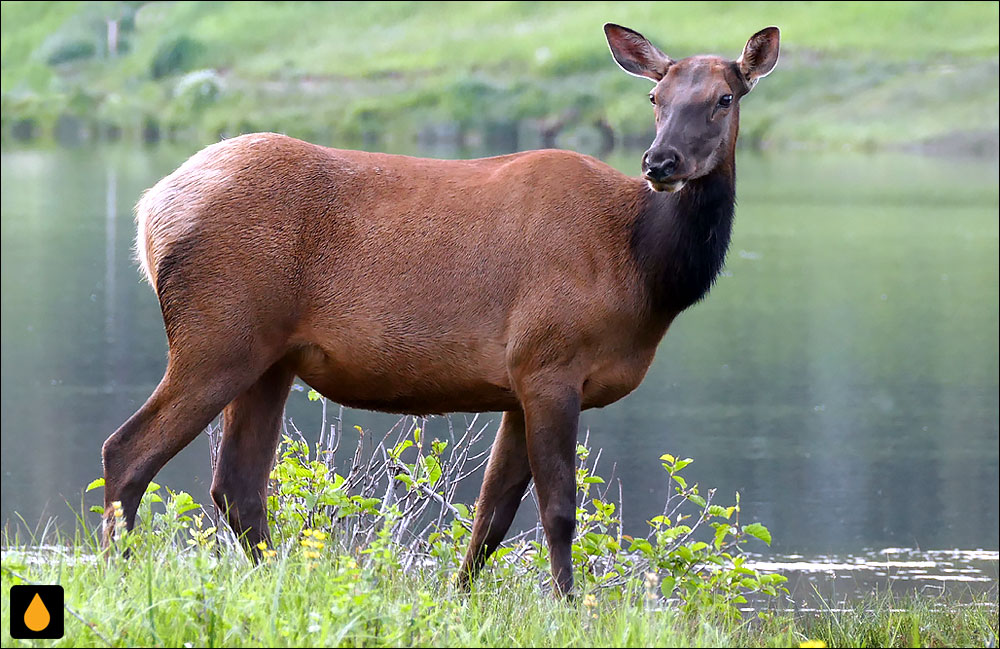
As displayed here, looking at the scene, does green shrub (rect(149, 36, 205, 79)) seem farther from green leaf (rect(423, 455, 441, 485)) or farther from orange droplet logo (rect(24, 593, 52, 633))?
orange droplet logo (rect(24, 593, 52, 633))

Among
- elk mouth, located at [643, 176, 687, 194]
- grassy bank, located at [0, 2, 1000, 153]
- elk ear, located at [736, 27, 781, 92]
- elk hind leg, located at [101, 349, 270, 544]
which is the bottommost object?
elk hind leg, located at [101, 349, 270, 544]

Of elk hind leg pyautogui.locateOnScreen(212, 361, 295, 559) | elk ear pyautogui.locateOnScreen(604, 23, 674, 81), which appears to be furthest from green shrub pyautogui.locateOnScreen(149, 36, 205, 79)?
elk hind leg pyautogui.locateOnScreen(212, 361, 295, 559)

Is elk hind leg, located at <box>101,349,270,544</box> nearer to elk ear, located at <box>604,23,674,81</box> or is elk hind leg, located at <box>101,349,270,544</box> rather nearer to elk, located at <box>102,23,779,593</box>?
elk, located at <box>102,23,779,593</box>

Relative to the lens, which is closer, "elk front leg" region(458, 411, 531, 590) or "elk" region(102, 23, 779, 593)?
"elk" region(102, 23, 779, 593)

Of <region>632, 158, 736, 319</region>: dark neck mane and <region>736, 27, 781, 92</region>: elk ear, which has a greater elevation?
<region>736, 27, 781, 92</region>: elk ear

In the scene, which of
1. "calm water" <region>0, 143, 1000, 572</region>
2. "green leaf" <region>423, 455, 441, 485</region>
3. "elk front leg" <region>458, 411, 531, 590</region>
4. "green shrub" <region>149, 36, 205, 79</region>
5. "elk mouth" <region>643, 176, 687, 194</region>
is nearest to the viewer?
"elk mouth" <region>643, 176, 687, 194</region>

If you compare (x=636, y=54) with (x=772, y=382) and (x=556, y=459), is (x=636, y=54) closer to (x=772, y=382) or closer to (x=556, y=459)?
(x=556, y=459)

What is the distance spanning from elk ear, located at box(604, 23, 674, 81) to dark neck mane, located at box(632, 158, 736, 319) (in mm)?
537

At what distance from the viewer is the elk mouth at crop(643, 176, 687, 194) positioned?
618cm

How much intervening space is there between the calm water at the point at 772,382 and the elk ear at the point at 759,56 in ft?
17.1

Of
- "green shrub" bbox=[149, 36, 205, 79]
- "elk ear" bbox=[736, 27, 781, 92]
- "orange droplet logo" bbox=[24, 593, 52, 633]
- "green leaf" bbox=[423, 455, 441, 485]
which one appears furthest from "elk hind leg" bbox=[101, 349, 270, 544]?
"green shrub" bbox=[149, 36, 205, 79]

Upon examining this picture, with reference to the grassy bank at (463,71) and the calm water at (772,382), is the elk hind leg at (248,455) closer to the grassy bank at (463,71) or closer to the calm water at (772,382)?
the calm water at (772,382)

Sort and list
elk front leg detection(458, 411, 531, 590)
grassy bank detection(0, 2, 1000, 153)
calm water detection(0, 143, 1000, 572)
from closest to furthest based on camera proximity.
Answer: elk front leg detection(458, 411, 531, 590) < calm water detection(0, 143, 1000, 572) < grassy bank detection(0, 2, 1000, 153)

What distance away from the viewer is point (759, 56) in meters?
6.67
